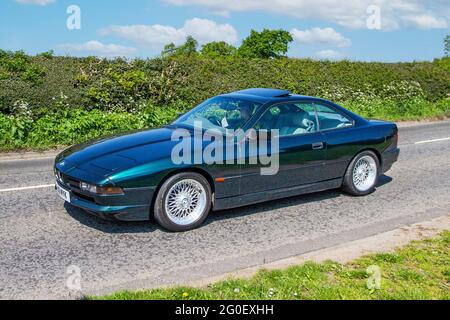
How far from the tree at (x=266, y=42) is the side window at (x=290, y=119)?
98.5ft

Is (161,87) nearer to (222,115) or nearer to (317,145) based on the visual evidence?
(222,115)

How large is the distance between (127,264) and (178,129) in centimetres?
229

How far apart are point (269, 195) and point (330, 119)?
1.62 meters

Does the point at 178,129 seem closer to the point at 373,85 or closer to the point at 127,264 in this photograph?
the point at 127,264

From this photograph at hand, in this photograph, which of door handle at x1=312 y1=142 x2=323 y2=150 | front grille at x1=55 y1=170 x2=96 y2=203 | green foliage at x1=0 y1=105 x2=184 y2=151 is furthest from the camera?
green foliage at x1=0 y1=105 x2=184 y2=151

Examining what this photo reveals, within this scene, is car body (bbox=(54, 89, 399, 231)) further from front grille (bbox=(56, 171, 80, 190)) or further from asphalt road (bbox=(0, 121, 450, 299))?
asphalt road (bbox=(0, 121, 450, 299))

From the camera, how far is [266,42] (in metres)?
37.5

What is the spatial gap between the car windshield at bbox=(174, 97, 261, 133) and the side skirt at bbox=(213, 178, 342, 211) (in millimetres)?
875

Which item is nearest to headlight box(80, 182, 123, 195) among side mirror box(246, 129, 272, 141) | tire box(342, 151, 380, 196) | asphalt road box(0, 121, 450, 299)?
asphalt road box(0, 121, 450, 299)

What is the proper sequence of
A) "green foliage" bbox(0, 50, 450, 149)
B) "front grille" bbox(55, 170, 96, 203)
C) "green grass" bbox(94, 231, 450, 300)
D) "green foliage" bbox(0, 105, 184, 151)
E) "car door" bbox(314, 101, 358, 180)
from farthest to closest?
"green foliage" bbox(0, 50, 450, 149)
"green foliage" bbox(0, 105, 184, 151)
"car door" bbox(314, 101, 358, 180)
"front grille" bbox(55, 170, 96, 203)
"green grass" bbox(94, 231, 450, 300)

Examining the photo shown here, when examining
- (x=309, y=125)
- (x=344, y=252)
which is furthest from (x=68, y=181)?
(x=309, y=125)

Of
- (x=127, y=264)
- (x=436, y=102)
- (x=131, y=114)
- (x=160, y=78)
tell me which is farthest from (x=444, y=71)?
(x=127, y=264)

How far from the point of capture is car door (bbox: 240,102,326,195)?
6547 millimetres

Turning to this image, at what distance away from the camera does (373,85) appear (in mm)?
20281
